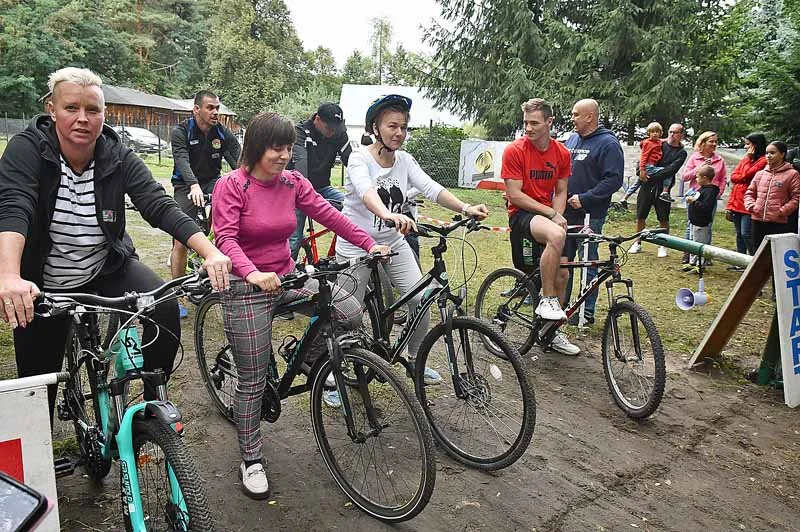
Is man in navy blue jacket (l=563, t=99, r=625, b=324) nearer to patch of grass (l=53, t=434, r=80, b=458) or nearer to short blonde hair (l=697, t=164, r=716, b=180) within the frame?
short blonde hair (l=697, t=164, r=716, b=180)

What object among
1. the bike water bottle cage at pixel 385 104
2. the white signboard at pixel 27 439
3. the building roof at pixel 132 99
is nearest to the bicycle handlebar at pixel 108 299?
the white signboard at pixel 27 439

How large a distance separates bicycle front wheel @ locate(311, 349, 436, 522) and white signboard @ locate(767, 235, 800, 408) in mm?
3112

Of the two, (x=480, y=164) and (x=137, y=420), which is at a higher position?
(x=480, y=164)

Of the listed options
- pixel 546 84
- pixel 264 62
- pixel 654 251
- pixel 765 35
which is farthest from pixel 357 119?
pixel 654 251

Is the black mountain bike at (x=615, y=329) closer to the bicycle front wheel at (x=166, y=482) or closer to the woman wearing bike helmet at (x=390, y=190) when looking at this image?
the woman wearing bike helmet at (x=390, y=190)

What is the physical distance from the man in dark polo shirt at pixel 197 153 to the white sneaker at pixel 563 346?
344 centimetres

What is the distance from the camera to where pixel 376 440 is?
3.18 metres

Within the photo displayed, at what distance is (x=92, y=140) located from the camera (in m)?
2.68

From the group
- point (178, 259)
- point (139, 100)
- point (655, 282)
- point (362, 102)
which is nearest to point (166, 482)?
point (178, 259)

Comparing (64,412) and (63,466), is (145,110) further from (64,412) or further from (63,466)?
(63,466)

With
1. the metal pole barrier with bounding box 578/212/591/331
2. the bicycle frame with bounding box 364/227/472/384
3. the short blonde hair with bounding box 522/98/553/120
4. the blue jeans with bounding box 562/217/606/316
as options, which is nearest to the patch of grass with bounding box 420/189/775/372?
the metal pole barrier with bounding box 578/212/591/331

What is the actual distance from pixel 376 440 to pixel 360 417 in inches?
6.7

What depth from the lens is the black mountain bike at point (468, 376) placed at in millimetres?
3371

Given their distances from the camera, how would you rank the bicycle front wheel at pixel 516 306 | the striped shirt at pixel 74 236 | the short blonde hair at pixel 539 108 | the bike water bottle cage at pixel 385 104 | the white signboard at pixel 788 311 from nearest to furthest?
1. the striped shirt at pixel 74 236
2. the bike water bottle cage at pixel 385 104
3. the white signboard at pixel 788 311
4. the short blonde hair at pixel 539 108
5. the bicycle front wheel at pixel 516 306
